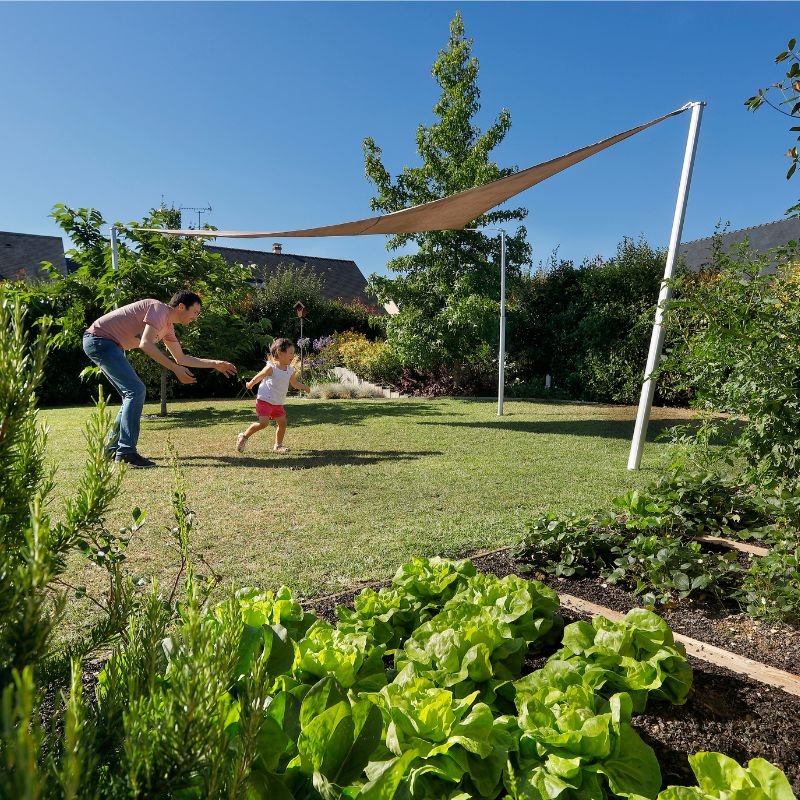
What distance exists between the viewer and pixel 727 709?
1841 mm

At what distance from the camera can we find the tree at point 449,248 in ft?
47.3

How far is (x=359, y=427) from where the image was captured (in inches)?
362

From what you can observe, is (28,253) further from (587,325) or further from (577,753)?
(577,753)

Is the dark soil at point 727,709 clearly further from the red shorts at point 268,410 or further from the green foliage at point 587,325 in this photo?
the green foliage at point 587,325

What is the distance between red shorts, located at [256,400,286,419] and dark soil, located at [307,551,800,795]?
15.3 ft

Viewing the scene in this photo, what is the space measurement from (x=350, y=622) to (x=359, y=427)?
7.10 metres

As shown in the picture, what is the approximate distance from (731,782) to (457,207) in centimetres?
566

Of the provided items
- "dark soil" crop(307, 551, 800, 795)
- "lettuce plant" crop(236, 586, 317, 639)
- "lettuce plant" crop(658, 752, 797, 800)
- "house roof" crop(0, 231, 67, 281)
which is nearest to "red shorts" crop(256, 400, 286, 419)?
"dark soil" crop(307, 551, 800, 795)

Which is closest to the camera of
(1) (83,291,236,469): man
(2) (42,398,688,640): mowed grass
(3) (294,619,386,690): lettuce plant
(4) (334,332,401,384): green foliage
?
(3) (294,619,386,690): lettuce plant

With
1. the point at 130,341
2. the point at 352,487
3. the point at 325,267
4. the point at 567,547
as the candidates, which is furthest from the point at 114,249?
the point at 325,267

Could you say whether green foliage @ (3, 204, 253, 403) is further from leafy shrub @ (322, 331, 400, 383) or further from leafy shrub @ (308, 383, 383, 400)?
leafy shrub @ (322, 331, 400, 383)

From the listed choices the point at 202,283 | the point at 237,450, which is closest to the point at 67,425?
the point at 202,283

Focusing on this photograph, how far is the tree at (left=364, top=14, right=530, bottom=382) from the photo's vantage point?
568 inches

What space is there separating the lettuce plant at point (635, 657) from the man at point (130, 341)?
471 cm
